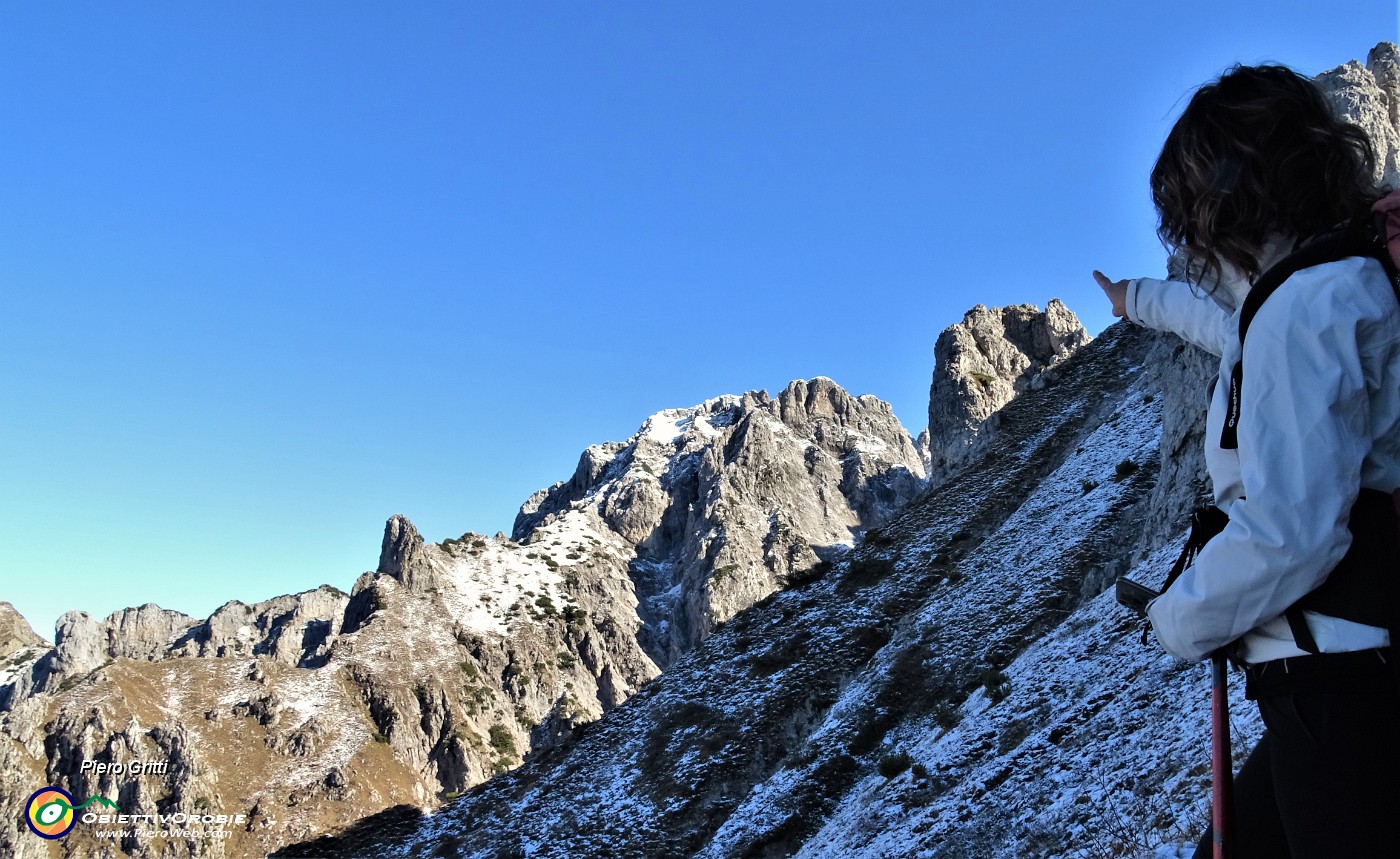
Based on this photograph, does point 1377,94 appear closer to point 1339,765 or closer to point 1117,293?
point 1117,293

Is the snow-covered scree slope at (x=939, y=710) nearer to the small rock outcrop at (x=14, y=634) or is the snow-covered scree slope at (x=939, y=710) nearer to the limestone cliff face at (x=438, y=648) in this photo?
the limestone cliff face at (x=438, y=648)

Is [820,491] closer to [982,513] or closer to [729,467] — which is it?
[729,467]

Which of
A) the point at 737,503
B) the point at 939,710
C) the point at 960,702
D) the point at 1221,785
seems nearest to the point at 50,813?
the point at 939,710

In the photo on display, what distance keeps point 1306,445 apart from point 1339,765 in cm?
91

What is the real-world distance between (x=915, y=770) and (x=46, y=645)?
18531 cm

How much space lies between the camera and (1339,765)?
2338 mm

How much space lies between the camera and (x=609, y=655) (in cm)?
12800

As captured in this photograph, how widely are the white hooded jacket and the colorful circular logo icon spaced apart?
255ft

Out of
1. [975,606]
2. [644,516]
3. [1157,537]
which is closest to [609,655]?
[644,516]

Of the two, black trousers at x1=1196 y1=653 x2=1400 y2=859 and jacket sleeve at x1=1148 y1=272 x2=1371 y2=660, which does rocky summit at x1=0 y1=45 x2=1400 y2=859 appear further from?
jacket sleeve at x1=1148 y1=272 x2=1371 y2=660

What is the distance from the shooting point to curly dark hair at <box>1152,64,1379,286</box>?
107 inches

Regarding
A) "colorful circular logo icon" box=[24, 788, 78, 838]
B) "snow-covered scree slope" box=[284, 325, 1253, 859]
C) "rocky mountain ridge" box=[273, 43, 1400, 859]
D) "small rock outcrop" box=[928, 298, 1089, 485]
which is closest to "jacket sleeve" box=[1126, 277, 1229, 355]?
"rocky mountain ridge" box=[273, 43, 1400, 859]

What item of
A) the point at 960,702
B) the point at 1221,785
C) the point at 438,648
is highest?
the point at 438,648

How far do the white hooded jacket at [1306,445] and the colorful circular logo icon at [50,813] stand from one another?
77711mm
